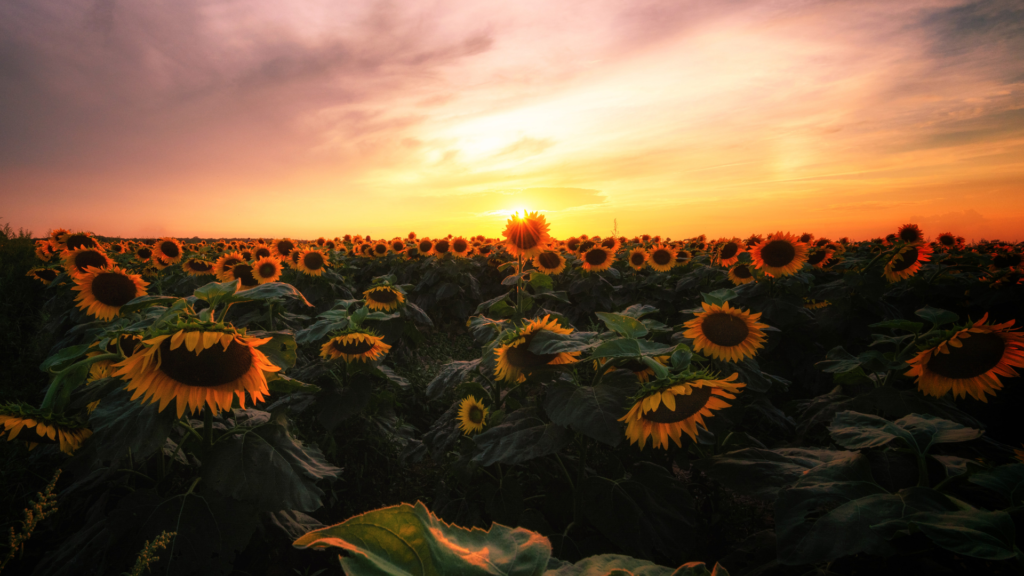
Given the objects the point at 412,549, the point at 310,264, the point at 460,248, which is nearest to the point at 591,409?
the point at 412,549

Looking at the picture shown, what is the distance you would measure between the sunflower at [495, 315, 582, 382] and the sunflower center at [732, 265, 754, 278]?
436 centimetres

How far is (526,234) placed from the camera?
4238 mm

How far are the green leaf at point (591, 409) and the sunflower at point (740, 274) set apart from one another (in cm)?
457

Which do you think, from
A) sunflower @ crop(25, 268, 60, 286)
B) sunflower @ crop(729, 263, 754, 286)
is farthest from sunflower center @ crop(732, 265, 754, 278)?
sunflower @ crop(25, 268, 60, 286)

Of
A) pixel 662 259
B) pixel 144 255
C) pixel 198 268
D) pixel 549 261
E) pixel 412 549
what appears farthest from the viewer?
pixel 144 255

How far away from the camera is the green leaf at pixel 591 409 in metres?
1.41

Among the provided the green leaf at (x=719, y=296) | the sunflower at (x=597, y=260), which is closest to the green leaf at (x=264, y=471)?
the green leaf at (x=719, y=296)

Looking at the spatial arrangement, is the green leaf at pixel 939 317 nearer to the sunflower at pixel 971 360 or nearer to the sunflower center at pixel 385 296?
the sunflower at pixel 971 360

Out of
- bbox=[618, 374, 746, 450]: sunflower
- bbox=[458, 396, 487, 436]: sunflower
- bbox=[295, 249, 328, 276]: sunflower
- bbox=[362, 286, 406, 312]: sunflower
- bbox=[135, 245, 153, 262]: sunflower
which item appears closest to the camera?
bbox=[618, 374, 746, 450]: sunflower

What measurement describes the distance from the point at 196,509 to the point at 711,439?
6.91 feet

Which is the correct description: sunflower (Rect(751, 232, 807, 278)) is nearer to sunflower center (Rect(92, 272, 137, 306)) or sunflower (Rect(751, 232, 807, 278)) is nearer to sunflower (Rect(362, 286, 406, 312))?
sunflower (Rect(362, 286, 406, 312))

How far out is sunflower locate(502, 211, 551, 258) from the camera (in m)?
4.19

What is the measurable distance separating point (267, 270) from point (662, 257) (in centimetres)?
637

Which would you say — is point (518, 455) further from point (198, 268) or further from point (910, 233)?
point (910, 233)
